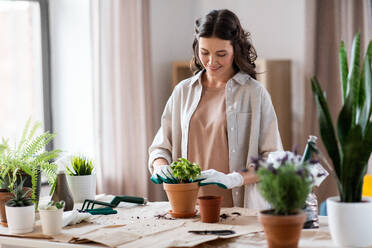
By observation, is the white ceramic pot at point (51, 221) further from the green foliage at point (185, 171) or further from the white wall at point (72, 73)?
the white wall at point (72, 73)

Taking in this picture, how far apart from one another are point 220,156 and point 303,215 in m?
1.01

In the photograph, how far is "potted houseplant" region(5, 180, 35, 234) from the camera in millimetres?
1886

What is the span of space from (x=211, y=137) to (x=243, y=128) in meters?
0.16

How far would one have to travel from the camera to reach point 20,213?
1.88 m

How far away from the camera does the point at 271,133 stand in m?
2.40

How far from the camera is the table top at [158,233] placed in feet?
5.55

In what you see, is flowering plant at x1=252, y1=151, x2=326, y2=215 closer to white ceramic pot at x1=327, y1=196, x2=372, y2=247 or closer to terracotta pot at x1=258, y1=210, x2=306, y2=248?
terracotta pot at x1=258, y1=210, x2=306, y2=248

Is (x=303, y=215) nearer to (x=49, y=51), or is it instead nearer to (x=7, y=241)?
(x=7, y=241)

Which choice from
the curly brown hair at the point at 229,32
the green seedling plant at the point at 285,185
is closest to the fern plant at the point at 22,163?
the curly brown hair at the point at 229,32

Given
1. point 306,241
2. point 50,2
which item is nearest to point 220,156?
point 306,241

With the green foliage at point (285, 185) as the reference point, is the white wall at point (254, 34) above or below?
above

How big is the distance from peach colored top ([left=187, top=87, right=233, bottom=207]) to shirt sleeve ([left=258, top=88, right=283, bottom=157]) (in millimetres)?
175

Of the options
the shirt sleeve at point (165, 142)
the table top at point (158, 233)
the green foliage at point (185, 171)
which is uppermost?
the shirt sleeve at point (165, 142)

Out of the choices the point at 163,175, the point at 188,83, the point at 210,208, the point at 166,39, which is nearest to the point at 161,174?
the point at 163,175
